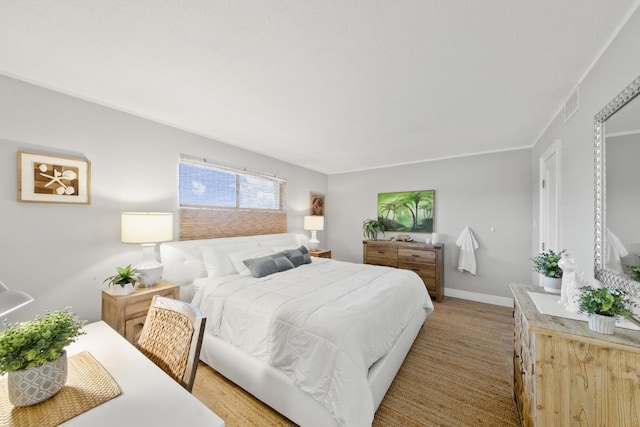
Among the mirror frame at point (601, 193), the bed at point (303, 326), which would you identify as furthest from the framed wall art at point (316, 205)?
the mirror frame at point (601, 193)

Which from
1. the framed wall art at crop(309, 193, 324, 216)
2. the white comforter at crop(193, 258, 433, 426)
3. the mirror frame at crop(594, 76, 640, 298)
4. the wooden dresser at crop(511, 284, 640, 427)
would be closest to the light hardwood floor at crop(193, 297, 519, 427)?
the white comforter at crop(193, 258, 433, 426)

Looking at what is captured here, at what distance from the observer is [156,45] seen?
157 centimetres

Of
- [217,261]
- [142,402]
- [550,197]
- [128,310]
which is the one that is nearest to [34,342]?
[142,402]

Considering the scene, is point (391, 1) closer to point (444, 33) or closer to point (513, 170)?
point (444, 33)

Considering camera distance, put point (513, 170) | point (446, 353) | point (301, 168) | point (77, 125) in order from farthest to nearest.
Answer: point (301, 168)
point (513, 170)
point (446, 353)
point (77, 125)

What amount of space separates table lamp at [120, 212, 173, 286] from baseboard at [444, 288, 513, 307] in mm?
4498

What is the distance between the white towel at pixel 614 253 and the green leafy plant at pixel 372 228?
3.57 meters

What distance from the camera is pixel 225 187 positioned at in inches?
142

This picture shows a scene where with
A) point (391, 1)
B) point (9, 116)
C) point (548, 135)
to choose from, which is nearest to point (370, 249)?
point (548, 135)

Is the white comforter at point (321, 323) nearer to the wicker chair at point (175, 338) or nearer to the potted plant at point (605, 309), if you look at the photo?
the wicker chair at point (175, 338)

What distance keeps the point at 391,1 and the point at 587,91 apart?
1.73 m

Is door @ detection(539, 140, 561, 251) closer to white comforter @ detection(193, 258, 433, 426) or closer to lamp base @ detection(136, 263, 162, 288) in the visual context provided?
white comforter @ detection(193, 258, 433, 426)

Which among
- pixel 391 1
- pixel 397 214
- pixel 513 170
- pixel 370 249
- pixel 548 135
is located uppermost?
pixel 391 1

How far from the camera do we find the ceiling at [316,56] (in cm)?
131
